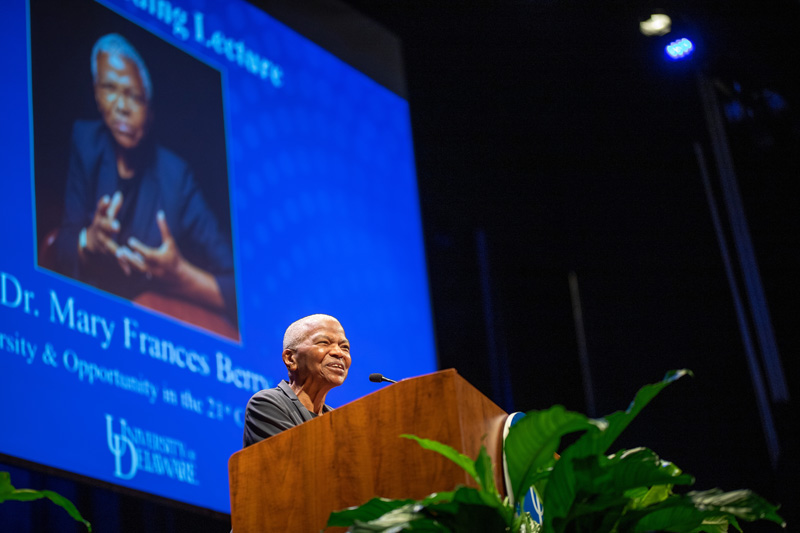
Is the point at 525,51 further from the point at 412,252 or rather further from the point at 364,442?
the point at 364,442

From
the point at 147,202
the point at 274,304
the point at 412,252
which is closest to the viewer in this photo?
the point at 147,202

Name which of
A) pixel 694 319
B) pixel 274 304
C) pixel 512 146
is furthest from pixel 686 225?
pixel 274 304

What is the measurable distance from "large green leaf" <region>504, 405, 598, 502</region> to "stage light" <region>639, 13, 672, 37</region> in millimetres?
3730

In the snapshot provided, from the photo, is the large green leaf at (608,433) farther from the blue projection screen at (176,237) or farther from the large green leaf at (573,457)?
the blue projection screen at (176,237)

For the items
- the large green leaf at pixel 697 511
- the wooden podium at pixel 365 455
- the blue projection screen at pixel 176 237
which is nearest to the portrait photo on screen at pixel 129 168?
the blue projection screen at pixel 176 237

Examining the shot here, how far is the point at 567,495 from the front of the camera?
1.61 m

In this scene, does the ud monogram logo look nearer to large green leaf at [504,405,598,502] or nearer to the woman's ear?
the woman's ear

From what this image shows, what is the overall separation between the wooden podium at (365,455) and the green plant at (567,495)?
0.13 m

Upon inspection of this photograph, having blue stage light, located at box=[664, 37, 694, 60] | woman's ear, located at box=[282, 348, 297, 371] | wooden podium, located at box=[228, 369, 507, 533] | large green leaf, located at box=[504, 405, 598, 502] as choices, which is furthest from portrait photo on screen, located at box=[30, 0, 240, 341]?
blue stage light, located at box=[664, 37, 694, 60]

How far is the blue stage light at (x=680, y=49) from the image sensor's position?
4.95m

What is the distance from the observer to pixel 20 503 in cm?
313

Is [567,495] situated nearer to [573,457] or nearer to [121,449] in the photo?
[573,457]

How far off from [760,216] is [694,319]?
0.76 m

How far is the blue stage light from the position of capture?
4.95 meters
